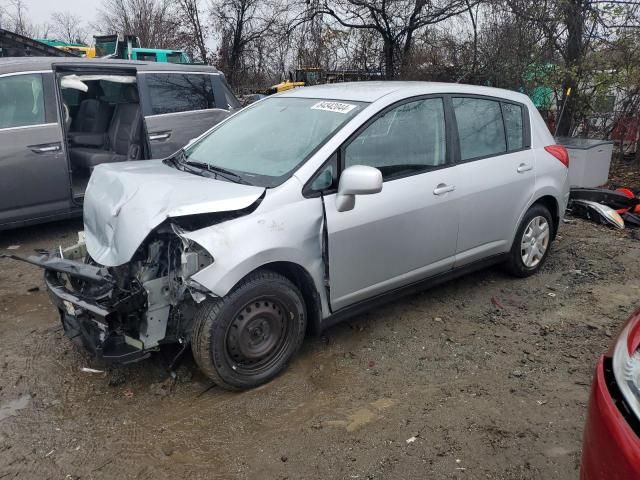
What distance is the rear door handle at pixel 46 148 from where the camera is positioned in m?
5.50

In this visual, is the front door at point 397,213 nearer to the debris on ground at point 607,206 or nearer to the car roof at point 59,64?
the debris on ground at point 607,206

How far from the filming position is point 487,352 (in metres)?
3.71

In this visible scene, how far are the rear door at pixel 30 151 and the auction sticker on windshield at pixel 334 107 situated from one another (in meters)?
3.22

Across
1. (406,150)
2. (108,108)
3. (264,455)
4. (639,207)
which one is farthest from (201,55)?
(264,455)

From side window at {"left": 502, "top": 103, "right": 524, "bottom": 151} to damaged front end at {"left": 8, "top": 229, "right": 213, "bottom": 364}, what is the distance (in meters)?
2.90

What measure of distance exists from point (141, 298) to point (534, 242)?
350 centimetres

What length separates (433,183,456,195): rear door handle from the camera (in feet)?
12.7

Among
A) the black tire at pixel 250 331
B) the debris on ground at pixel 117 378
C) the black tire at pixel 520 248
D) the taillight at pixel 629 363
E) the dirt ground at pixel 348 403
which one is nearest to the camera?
the taillight at pixel 629 363

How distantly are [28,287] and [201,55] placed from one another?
19.9 m

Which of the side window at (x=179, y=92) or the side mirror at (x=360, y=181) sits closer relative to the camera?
the side mirror at (x=360, y=181)

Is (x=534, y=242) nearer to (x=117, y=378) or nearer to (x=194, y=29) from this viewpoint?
(x=117, y=378)

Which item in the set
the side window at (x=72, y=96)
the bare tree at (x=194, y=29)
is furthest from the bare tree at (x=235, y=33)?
the side window at (x=72, y=96)

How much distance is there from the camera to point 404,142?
381 cm

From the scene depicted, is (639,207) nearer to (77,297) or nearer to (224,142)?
(224,142)
